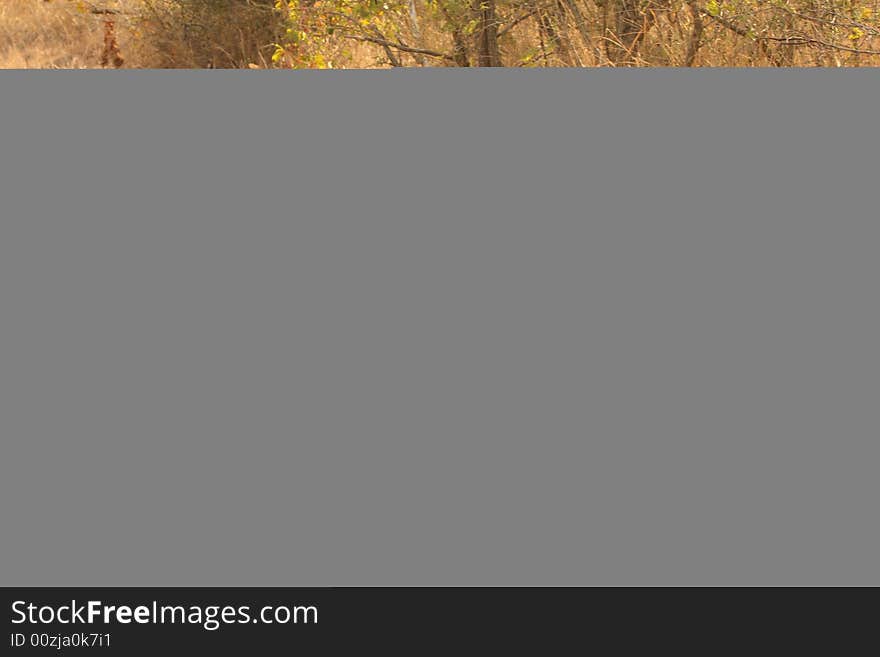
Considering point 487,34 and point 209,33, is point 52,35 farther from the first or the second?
point 487,34

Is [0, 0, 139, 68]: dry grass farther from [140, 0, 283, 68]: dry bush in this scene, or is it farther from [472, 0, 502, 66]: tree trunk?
[472, 0, 502, 66]: tree trunk

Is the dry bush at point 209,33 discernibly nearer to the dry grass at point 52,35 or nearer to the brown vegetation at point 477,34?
the brown vegetation at point 477,34

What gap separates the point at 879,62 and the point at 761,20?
20.9 inches

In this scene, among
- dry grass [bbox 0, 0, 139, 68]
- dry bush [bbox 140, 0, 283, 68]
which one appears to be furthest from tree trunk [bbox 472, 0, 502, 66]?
dry grass [bbox 0, 0, 139, 68]

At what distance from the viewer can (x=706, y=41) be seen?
529 centimetres

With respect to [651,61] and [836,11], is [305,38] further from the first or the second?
[836,11]

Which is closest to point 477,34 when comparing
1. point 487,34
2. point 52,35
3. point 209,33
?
point 487,34

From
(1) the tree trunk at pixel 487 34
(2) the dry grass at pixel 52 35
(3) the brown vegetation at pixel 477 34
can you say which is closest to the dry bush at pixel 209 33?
(3) the brown vegetation at pixel 477 34

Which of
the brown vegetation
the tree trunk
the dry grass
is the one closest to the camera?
the brown vegetation

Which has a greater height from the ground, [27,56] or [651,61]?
[27,56]

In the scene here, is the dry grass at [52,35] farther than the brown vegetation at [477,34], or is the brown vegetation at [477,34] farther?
the dry grass at [52,35]

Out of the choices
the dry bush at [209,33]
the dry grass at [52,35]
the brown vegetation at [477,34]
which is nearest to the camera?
the brown vegetation at [477,34]
